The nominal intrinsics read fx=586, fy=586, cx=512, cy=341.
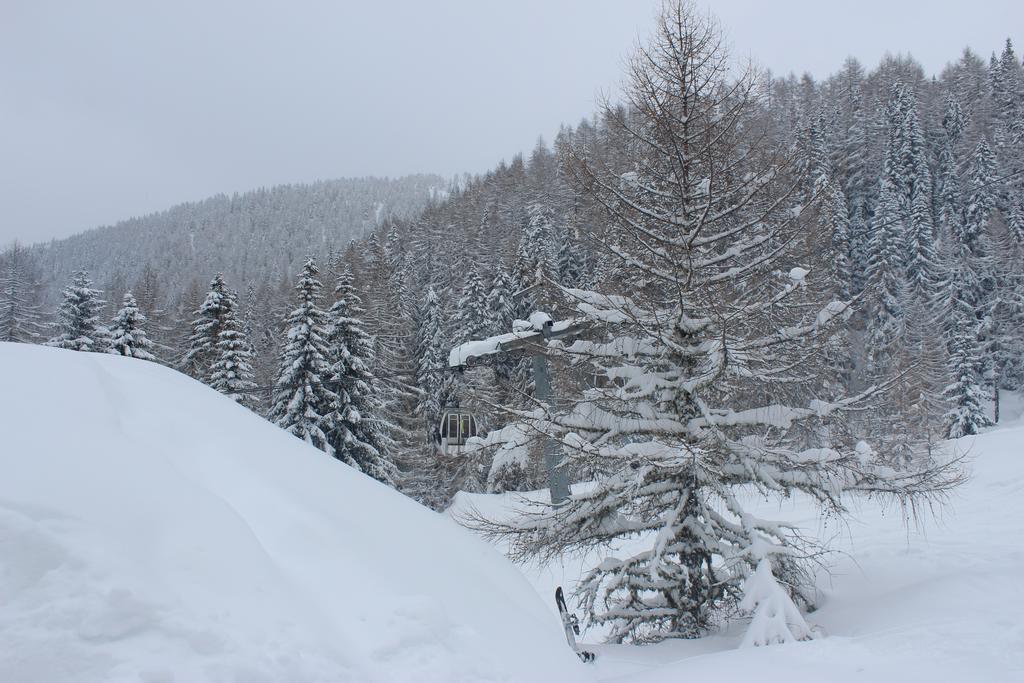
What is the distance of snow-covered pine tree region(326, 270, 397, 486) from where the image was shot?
22.5 m

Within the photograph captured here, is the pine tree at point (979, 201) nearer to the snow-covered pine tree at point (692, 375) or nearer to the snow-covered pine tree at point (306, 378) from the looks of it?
the snow-covered pine tree at point (306, 378)

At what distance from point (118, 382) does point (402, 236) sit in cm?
7162

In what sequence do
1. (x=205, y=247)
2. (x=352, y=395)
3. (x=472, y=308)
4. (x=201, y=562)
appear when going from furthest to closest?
(x=205, y=247) → (x=472, y=308) → (x=352, y=395) → (x=201, y=562)

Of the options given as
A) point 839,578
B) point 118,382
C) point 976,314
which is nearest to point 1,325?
point 118,382

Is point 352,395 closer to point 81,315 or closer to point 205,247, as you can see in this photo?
point 81,315

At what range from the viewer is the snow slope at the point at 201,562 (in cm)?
179

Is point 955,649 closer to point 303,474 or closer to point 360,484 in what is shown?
point 360,484

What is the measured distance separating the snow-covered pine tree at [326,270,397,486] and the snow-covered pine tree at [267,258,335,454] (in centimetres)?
35

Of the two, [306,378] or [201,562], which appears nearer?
[201,562]

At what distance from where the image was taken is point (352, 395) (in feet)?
76.2

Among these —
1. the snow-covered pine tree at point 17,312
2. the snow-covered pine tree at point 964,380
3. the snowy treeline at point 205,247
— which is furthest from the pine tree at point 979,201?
the snowy treeline at point 205,247

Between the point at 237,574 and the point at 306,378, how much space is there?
20805 millimetres

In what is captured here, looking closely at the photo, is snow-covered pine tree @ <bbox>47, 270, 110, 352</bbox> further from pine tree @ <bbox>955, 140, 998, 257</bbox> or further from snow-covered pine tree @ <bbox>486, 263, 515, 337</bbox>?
pine tree @ <bbox>955, 140, 998, 257</bbox>

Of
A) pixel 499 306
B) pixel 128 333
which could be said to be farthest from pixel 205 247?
pixel 499 306
